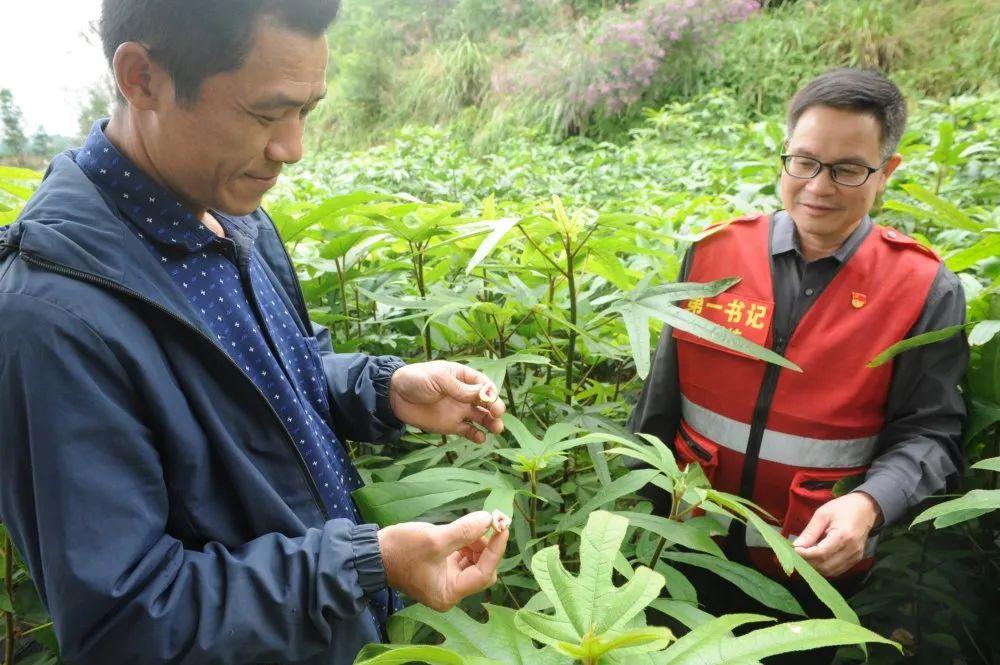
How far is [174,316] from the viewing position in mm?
790

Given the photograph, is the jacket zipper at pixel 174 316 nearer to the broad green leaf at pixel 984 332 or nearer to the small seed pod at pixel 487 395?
the small seed pod at pixel 487 395

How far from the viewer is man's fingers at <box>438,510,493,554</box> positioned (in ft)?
2.74

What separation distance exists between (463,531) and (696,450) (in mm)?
869

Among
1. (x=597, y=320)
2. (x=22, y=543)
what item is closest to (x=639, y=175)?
(x=597, y=320)

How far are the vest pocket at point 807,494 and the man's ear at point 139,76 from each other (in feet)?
4.37

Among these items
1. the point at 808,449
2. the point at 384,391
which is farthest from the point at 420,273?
the point at 808,449

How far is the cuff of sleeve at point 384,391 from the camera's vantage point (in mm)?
1204

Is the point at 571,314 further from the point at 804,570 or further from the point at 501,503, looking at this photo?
the point at 804,570

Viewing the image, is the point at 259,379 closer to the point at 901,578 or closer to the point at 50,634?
the point at 50,634

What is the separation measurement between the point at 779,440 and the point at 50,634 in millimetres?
1396

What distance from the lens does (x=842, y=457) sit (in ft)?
4.62


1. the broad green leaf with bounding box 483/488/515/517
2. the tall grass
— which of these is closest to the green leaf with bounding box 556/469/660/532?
the broad green leaf with bounding box 483/488/515/517

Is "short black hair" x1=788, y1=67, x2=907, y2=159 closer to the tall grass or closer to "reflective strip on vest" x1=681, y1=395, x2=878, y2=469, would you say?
"reflective strip on vest" x1=681, y1=395, x2=878, y2=469

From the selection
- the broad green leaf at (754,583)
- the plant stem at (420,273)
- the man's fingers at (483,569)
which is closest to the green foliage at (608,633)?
the man's fingers at (483,569)
